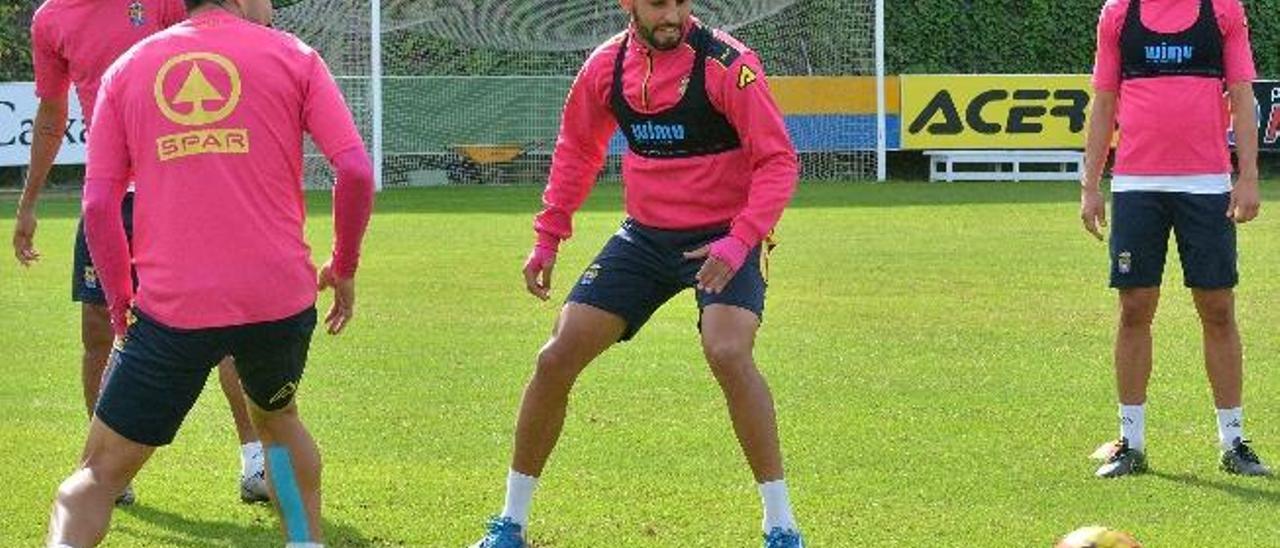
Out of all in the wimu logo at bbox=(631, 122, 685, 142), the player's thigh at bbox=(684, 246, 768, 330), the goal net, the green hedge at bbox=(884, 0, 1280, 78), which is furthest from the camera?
the green hedge at bbox=(884, 0, 1280, 78)

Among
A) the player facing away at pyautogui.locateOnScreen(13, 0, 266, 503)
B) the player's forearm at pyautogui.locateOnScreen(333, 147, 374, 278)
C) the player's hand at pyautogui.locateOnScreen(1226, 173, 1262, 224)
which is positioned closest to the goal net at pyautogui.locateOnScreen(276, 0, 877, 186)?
the player's hand at pyautogui.locateOnScreen(1226, 173, 1262, 224)

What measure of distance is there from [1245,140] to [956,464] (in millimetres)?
1695

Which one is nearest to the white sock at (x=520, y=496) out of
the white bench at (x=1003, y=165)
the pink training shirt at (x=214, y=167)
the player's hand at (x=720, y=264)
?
the player's hand at (x=720, y=264)

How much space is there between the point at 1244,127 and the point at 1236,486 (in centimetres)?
140

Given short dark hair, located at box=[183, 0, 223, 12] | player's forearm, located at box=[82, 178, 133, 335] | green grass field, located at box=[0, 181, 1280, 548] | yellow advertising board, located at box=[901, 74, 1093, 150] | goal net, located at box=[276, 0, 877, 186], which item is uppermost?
short dark hair, located at box=[183, 0, 223, 12]

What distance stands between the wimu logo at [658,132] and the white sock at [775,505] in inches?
44.8

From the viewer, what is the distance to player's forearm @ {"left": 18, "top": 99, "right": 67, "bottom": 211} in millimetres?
8422

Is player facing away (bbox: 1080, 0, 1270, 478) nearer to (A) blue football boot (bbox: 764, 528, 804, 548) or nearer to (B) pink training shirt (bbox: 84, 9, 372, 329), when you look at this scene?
(A) blue football boot (bbox: 764, 528, 804, 548)

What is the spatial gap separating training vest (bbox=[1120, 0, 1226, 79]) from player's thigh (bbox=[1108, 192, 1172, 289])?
19.7 inches

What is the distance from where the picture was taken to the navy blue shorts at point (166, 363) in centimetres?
595

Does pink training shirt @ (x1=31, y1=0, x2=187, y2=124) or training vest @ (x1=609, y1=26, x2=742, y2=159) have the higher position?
pink training shirt @ (x1=31, y1=0, x2=187, y2=124)

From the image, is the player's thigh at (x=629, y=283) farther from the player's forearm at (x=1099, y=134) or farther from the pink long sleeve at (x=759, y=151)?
the player's forearm at (x=1099, y=134)

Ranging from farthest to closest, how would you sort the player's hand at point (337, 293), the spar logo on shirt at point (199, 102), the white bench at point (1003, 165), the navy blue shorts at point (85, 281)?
the white bench at point (1003, 165)
the navy blue shorts at point (85, 281)
the player's hand at point (337, 293)
the spar logo on shirt at point (199, 102)

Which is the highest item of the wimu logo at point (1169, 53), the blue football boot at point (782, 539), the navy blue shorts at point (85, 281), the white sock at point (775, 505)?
the wimu logo at point (1169, 53)
